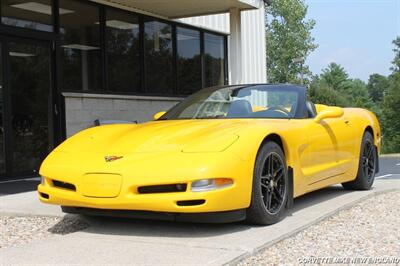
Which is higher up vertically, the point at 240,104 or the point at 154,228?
the point at 240,104

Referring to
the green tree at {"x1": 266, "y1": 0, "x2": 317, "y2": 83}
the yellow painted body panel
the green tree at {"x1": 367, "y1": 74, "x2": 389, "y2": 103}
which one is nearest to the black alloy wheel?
the yellow painted body panel

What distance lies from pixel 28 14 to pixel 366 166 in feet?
19.1

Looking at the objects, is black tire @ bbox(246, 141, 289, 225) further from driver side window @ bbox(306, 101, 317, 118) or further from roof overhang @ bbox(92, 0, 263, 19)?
roof overhang @ bbox(92, 0, 263, 19)

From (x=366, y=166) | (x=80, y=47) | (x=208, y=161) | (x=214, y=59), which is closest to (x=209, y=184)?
(x=208, y=161)

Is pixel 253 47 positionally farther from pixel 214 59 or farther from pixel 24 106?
pixel 24 106

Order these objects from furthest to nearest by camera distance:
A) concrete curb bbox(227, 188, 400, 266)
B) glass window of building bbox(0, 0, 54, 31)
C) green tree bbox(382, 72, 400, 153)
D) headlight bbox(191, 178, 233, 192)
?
green tree bbox(382, 72, 400, 153)
glass window of building bbox(0, 0, 54, 31)
headlight bbox(191, 178, 233, 192)
concrete curb bbox(227, 188, 400, 266)

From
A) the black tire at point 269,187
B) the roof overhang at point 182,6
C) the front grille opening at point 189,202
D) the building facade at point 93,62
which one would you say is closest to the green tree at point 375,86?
the building facade at point 93,62

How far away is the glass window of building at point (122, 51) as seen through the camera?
10.9 m

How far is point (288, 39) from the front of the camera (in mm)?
54312

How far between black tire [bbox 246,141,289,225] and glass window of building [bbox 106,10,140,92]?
6.53 meters

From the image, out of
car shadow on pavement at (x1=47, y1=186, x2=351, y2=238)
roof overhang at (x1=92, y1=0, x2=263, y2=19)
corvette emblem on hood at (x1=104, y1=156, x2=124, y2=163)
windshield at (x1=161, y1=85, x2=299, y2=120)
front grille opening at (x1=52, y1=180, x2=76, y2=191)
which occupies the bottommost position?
car shadow on pavement at (x1=47, y1=186, x2=351, y2=238)

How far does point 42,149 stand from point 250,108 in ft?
16.3

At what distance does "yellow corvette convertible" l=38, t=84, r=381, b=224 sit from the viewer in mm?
4125

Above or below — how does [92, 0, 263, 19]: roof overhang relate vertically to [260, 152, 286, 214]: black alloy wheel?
above
